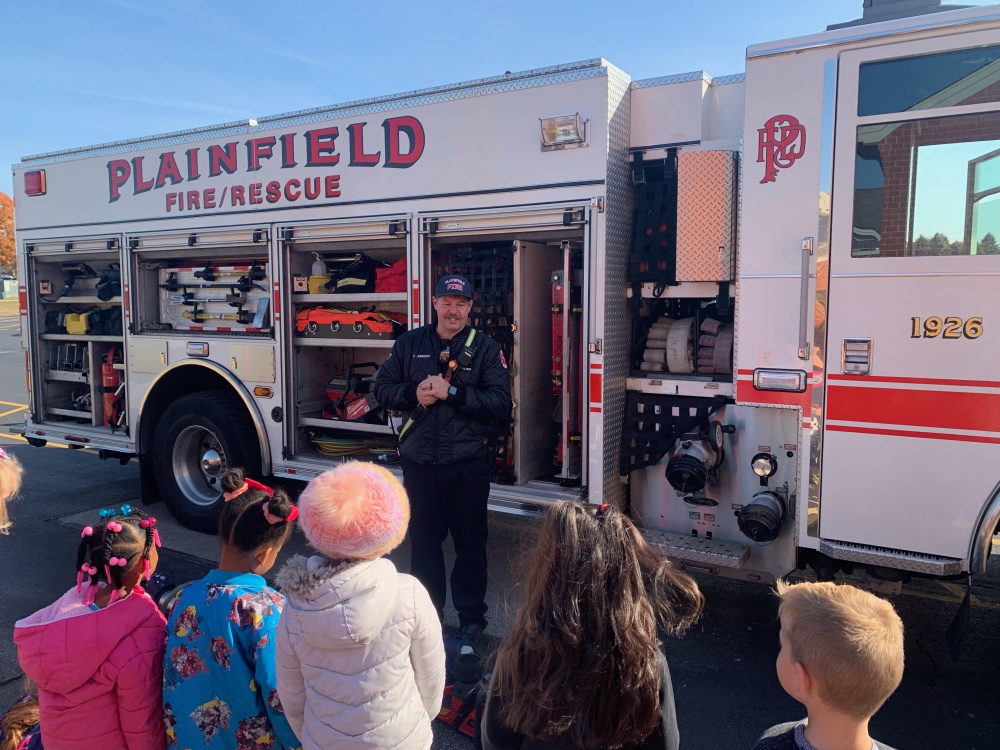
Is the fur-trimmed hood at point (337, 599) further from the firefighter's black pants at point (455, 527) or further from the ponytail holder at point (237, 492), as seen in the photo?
the firefighter's black pants at point (455, 527)

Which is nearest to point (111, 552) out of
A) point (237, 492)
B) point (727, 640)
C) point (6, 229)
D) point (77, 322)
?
point (237, 492)

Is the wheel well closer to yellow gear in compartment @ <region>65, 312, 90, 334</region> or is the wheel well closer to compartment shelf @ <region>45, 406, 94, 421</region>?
compartment shelf @ <region>45, 406, 94, 421</region>

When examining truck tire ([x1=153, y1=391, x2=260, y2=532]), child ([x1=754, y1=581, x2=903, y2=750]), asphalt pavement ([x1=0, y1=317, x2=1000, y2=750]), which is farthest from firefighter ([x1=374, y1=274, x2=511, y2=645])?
child ([x1=754, y1=581, x2=903, y2=750])

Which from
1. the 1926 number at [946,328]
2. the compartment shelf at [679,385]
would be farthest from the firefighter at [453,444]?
the 1926 number at [946,328]

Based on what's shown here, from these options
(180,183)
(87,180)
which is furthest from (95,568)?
(87,180)

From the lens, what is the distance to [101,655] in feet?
6.98

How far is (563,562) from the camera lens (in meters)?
1.66

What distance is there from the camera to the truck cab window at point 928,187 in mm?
3377

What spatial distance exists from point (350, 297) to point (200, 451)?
81.1 inches

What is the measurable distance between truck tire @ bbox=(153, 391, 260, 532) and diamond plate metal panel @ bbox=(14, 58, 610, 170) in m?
2.03

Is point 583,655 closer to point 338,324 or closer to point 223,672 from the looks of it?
point 223,672

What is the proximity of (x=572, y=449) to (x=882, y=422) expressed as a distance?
80.1 inches

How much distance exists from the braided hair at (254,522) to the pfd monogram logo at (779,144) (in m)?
2.76

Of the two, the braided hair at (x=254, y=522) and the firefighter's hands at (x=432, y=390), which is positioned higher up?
the firefighter's hands at (x=432, y=390)
